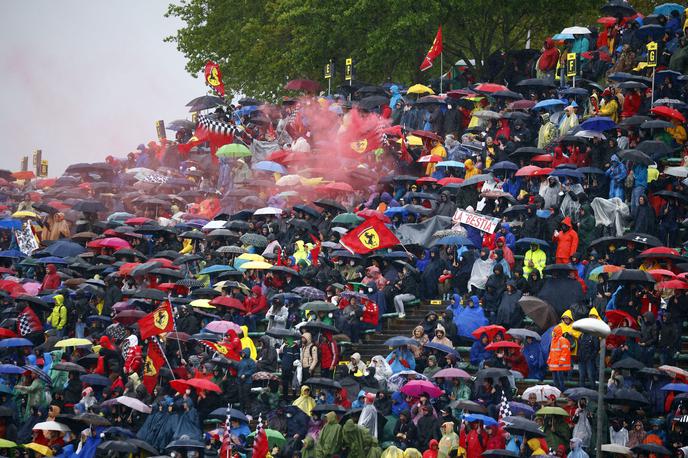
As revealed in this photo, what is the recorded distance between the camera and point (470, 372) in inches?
1308

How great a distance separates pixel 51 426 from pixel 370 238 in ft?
30.7

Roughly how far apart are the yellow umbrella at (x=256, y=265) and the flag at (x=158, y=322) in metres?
3.65

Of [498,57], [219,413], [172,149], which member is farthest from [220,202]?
[219,413]

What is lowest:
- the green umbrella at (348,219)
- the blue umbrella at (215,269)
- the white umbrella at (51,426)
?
the white umbrella at (51,426)

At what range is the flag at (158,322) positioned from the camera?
34.9 m

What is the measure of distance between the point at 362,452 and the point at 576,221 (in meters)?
9.80

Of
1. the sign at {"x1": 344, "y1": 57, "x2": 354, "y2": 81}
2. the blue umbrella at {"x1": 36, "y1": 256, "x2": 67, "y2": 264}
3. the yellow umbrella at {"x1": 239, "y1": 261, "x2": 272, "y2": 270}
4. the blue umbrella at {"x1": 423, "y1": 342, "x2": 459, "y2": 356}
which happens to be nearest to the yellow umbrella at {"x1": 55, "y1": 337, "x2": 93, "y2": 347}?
the yellow umbrella at {"x1": 239, "y1": 261, "x2": 272, "y2": 270}

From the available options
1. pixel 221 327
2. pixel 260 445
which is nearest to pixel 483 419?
pixel 260 445

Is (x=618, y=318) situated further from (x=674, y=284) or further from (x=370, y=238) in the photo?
(x=370, y=238)

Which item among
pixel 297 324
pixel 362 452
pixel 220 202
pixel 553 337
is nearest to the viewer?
Answer: pixel 362 452

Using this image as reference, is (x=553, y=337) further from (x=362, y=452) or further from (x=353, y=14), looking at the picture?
(x=353, y=14)

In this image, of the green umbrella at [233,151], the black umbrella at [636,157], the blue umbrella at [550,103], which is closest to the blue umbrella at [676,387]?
the black umbrella at [636,157]

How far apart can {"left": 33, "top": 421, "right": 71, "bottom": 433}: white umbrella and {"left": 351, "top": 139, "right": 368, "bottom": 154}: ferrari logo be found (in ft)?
53.1

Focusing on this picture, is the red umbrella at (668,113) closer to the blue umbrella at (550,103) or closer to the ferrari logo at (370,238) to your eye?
the blue umbrella at (550,103)
